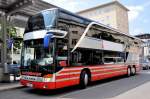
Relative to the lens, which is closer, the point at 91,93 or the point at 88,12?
the point at 91,93

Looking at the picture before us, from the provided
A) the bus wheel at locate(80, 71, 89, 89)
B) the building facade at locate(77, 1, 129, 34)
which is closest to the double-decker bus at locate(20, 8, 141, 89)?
the bus wheel at locate(80, 71, 89, 89)

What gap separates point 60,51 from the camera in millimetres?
11484

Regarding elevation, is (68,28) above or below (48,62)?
above

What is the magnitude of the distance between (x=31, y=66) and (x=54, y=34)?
181 centimetres

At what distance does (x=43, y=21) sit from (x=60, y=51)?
1.63 m

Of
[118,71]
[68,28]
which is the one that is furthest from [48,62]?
[118,71]

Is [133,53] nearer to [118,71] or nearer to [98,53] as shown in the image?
[118,71]

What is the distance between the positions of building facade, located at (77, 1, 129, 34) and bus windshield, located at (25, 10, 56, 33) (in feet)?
217

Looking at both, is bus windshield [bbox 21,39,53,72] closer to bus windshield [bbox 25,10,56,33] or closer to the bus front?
the bus front

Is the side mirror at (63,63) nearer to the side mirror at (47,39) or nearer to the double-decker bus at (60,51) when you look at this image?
the double-decker bus at (60,51)

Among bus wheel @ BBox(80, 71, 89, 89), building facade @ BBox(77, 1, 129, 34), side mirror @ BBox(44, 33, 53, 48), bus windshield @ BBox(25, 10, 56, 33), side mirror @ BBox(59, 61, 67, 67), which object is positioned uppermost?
building facade @ BBox(77, 1, 129, 34)

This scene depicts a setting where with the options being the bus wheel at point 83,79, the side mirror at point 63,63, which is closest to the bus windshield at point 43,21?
the side mirror at point 63,63

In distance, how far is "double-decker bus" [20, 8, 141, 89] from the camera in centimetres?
1114

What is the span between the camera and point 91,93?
12000mm
